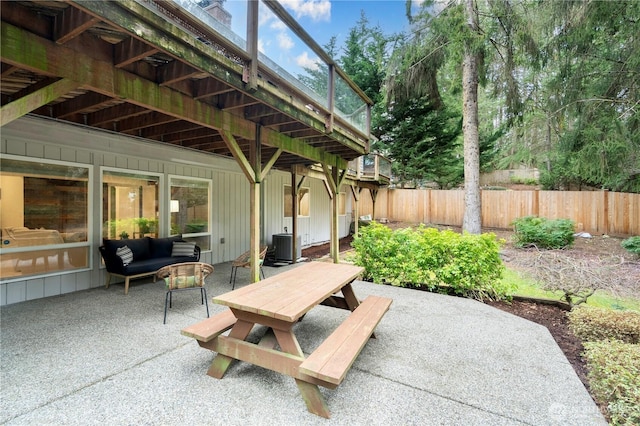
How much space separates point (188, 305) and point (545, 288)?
4977 millimetres

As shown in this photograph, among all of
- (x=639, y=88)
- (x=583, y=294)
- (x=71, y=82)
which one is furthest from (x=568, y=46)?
(x=71, y=82)

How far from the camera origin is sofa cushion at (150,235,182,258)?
207 inches

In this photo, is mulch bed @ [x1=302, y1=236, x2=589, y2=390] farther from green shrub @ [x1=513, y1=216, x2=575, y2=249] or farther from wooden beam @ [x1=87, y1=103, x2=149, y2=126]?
wooden beam @ [x1=87, y1=103, x2=149, y2=126]

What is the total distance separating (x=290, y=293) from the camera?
2535 millimetres

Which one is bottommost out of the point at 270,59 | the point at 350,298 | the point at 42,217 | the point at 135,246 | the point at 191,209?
the point at 350,298

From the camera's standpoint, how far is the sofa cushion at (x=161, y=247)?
207 inches

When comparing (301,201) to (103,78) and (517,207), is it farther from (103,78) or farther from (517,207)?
(517,207)

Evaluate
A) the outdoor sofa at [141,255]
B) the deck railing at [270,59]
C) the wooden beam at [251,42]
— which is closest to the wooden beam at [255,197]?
the deck railing at [270,59]

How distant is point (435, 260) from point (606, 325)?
7.07 ft

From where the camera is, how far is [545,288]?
3.97m

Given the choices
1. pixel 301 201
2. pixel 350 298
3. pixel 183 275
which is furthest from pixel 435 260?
pixel 301 201

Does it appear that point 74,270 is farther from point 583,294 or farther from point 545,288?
point 583,294

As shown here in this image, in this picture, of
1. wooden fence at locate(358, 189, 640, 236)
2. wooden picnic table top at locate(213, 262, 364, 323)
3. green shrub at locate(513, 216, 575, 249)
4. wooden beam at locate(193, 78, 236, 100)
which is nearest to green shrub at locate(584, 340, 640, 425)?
wooden picnic table top at locate(213, 262, 364, 323)

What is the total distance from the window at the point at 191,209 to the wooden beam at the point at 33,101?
3.92m
